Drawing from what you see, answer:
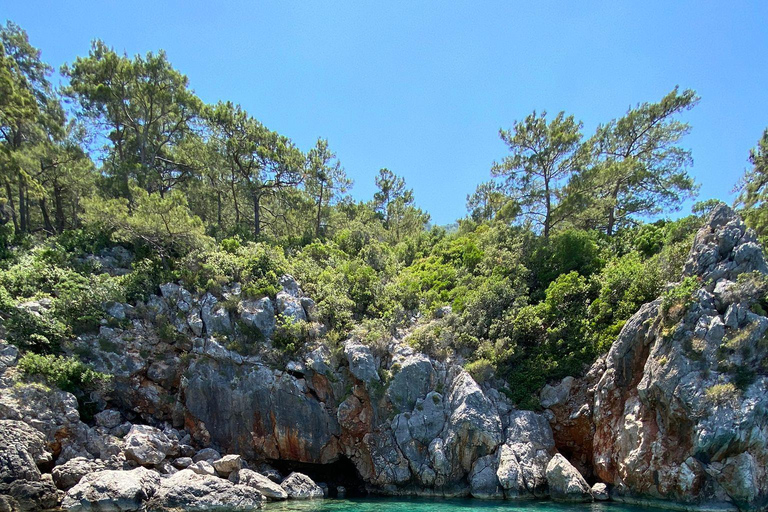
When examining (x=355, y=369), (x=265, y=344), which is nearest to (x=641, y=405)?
(x=355, y=369)

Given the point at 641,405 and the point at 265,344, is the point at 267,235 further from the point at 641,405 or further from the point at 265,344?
the point at 641,405

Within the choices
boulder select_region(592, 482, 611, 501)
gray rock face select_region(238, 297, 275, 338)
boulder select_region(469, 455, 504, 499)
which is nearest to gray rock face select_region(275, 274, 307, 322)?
gray rock face select_region(238, 297, 275, 338)

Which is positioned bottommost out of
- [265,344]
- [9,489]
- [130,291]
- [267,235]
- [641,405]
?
[9,489]

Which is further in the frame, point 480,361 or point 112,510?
point 480,361

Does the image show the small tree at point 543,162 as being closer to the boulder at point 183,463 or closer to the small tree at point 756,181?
the small tree at point 756,181

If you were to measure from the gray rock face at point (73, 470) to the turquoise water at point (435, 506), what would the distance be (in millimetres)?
7280

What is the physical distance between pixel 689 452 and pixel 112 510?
21104mm

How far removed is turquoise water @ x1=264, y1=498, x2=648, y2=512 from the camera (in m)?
15.0

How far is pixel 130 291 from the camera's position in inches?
890

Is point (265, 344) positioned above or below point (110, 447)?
above

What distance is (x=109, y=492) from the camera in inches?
562

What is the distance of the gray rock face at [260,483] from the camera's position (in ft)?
55.7

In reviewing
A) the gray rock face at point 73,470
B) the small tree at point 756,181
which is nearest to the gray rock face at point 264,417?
the gray rock face at point 73,470

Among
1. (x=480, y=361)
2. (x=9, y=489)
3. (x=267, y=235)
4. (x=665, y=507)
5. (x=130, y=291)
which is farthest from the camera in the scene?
(x=267, y=235)
